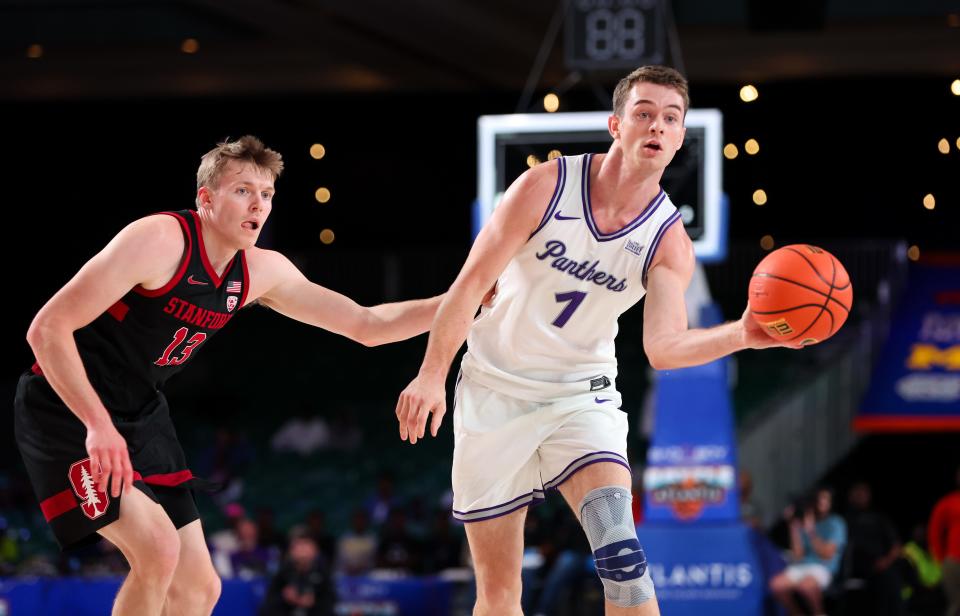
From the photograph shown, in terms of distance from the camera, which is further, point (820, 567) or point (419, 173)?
point (419, 173)

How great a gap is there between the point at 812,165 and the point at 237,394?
9.83 m

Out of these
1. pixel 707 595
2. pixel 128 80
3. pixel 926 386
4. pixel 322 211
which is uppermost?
pixel 128 80

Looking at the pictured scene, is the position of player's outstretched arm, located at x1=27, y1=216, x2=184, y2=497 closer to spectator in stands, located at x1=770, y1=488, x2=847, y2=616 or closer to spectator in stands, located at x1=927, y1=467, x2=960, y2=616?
spectator in stands, located at x1=770, y1=488, x2=847, y2=616

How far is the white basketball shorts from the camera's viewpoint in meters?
4.78

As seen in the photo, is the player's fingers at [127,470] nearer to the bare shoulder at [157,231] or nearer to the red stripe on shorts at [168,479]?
the red stripe on shorts at [168,479]

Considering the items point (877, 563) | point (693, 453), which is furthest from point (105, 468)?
point (877, 563)

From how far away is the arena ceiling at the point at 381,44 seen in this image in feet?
52.7

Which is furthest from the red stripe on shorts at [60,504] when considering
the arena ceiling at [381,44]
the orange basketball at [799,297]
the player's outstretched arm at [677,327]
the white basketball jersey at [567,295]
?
the arena ceiling at [381,44]

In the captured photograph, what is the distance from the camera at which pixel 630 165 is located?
4.76 m

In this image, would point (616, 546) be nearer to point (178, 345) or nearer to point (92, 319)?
point (178, 345)

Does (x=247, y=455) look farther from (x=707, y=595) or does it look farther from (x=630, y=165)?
(x=630, y=165)

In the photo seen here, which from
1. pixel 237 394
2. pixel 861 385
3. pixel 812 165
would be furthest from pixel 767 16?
pixel 237 394

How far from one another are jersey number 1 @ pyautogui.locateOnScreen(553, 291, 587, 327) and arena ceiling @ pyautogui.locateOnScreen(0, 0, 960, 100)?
9.44 metres

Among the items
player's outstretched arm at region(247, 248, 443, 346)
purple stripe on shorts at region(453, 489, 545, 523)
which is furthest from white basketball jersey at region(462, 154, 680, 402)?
player's outstretched arm at region(247, 248, 443, 346)
